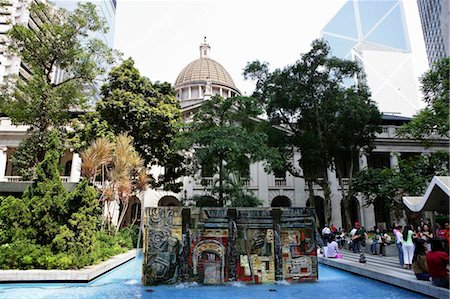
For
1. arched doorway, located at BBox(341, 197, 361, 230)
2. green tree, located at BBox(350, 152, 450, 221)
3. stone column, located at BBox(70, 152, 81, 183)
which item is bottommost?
arched doorway, located at BBox(341, 197, 361, 230)

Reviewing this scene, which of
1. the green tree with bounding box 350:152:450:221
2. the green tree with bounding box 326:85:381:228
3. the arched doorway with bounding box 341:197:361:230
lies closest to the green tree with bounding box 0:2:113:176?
the green tree with bounding box 326:85:381:228

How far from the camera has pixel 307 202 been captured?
29219mm

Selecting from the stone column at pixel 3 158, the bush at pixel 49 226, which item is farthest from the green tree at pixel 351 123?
the stone column at pixel 3 158

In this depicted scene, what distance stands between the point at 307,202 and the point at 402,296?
22254mm

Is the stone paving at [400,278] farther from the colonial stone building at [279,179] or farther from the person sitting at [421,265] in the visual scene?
the colonial stone building at [279,179]

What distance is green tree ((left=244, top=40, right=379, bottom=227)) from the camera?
842 inches

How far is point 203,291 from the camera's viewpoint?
7.80m

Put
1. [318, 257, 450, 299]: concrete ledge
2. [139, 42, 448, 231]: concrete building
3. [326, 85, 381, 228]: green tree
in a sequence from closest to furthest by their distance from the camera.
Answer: [318, 257, 450, 299]: concrete ledge → [326, 85, 381, 228]: green tree → [139, 42, 448, 231]: concrete building

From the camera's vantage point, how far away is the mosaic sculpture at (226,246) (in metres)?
8.44

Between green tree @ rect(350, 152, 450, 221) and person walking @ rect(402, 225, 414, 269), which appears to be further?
green tree @ rect(350, 152, 450, 221)

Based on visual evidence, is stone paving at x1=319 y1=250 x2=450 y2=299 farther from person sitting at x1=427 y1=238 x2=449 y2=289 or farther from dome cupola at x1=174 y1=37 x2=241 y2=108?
dome cupola at x1=174 y1=37 x2=241 y2=108

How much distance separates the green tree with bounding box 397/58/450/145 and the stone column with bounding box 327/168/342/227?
374 inches

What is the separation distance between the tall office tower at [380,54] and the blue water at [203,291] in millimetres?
112900

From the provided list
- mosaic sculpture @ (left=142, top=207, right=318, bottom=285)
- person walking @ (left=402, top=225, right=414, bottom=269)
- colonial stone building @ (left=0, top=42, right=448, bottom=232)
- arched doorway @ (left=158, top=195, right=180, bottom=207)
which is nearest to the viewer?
mosaic sculpture @ (left=142, top=207, right=318, bottom=285)
